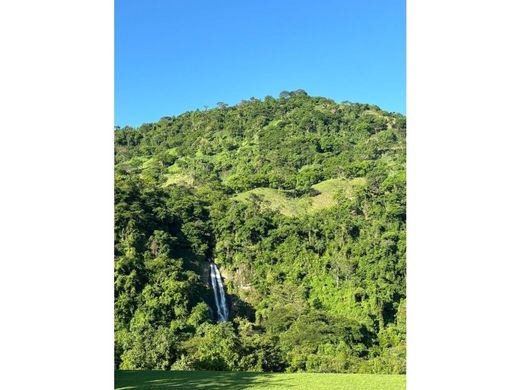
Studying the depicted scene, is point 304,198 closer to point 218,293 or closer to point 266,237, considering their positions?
point 266,237

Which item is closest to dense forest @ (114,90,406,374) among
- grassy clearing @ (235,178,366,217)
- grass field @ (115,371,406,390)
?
Answer: grassy clearing @ (235,178,366,217)

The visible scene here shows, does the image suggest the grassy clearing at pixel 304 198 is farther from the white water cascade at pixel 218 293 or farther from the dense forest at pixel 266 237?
the white water cascade at pixel 218 293

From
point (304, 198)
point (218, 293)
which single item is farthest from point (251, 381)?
point (304, 198)

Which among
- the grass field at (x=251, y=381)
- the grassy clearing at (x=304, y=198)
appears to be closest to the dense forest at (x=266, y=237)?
the grassy clearing at (x=304, y=198)

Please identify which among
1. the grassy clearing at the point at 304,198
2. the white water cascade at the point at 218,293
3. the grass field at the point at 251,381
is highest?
the grassy clearing at the point at 304,198
